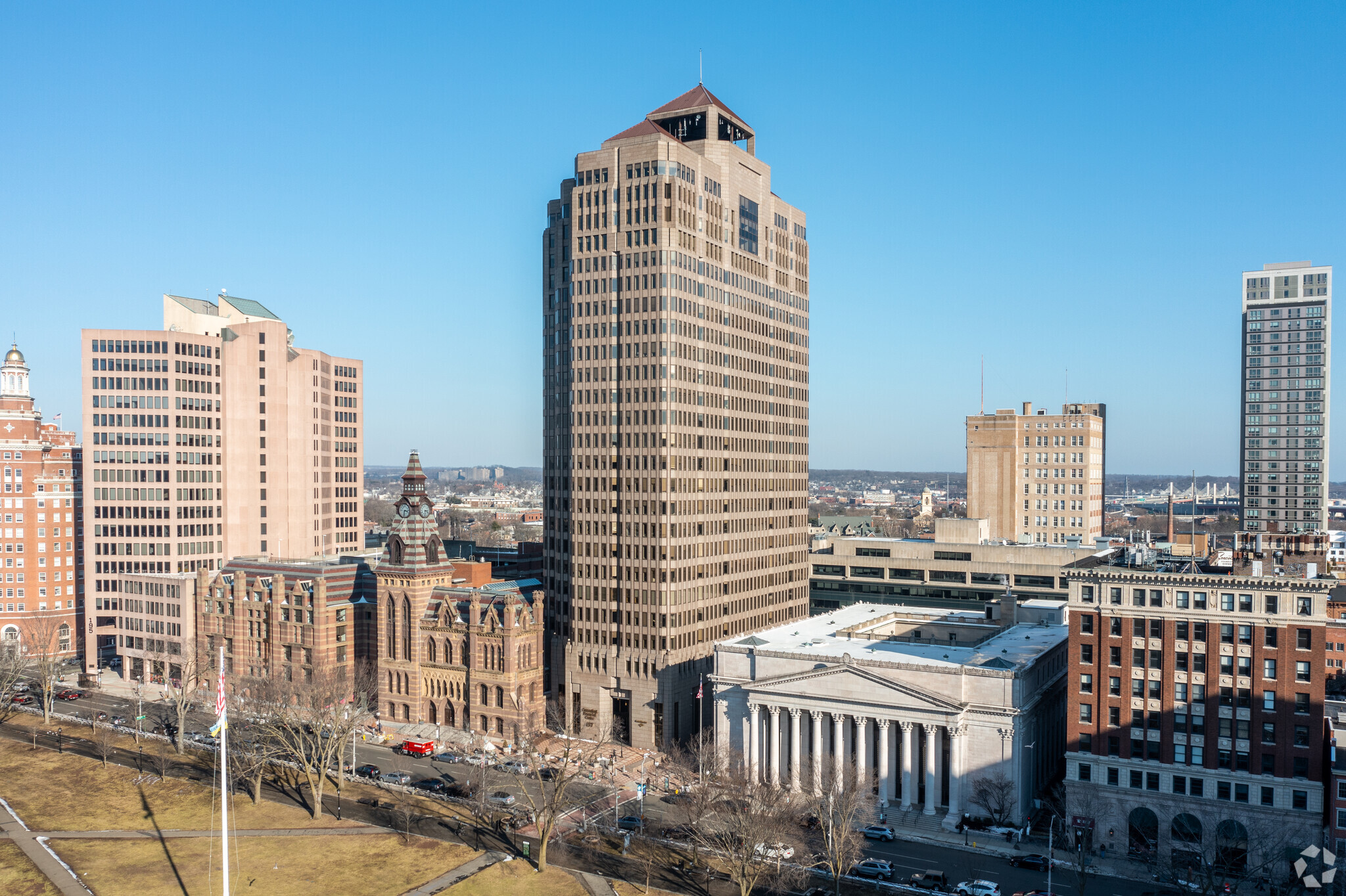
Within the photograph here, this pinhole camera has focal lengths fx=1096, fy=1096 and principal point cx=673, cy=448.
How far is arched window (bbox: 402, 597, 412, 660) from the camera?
17562 centimetres

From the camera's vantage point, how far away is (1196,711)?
388ft

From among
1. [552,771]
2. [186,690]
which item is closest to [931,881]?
[552,771]

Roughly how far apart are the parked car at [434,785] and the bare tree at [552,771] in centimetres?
1054

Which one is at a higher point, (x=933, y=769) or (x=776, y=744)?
(x=776, y=744)

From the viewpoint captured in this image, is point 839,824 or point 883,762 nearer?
point 839,824

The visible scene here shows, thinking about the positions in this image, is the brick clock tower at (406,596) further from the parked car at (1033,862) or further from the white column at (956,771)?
A: the parked car at (1033,862)

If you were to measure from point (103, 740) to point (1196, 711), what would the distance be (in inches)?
5661

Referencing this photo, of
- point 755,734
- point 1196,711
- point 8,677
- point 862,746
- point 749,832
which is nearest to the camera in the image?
point 749,832

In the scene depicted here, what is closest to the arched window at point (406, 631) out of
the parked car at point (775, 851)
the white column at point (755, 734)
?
the white column at point (755, 734)

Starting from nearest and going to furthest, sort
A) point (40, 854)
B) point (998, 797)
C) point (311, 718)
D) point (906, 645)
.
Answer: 1. point (40, 854)
2. point (998, 797)
3. point (311, 718)
4. point (906, 645)

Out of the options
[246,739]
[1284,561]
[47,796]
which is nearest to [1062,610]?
[1284,561]

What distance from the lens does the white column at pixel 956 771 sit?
131m

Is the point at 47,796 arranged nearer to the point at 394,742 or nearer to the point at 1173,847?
the point at 394,742

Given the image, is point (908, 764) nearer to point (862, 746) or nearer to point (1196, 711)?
point (862, 746)
